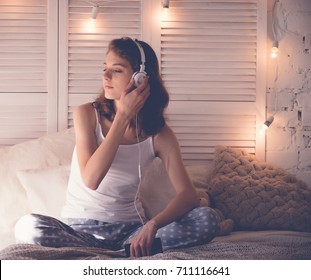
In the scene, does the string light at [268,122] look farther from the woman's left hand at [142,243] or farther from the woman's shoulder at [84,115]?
the woman's left hand at [142,243]

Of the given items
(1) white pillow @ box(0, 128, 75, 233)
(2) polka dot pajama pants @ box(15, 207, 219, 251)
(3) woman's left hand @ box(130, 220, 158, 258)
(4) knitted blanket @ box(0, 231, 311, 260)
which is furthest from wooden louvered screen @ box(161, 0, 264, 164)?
(3) woman's left hand @ box(130, 220, 158, 258)

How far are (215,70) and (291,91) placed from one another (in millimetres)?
355

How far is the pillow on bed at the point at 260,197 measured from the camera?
2287mm

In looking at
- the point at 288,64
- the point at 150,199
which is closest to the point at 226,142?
the point at 288,64

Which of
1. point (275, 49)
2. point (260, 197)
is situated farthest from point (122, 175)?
point (275, 49)

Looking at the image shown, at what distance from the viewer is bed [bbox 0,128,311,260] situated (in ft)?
6.81

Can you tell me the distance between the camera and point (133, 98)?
1.78m

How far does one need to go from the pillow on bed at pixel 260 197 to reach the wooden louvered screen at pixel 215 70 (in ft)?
0.71

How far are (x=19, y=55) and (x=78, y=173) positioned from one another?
936 millimetres

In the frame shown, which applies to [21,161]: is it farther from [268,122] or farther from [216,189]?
[268,122]

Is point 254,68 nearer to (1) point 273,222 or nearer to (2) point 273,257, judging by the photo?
(1) point 273,222

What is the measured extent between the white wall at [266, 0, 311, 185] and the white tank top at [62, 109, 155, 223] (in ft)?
3.15

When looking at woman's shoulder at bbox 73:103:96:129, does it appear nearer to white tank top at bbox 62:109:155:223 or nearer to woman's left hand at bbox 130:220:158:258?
white tank top at bbox 62:109:155:223

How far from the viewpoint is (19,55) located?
2516 millimetres
